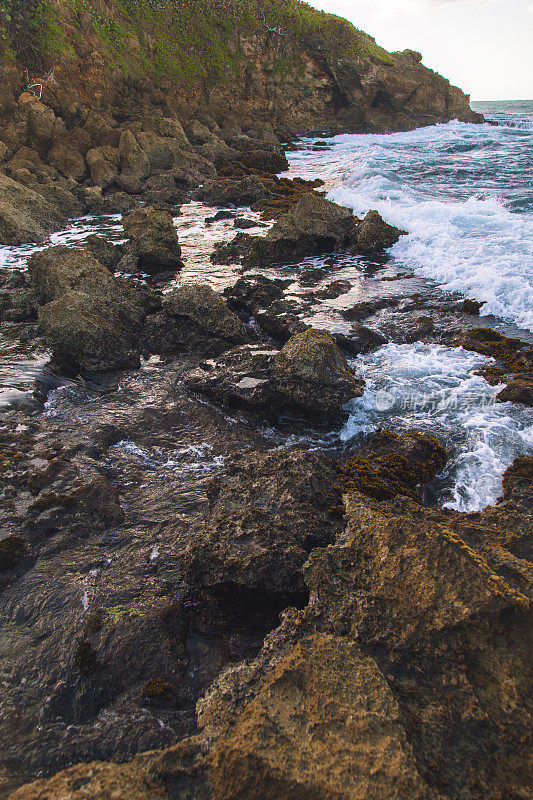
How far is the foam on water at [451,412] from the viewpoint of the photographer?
6.29 m

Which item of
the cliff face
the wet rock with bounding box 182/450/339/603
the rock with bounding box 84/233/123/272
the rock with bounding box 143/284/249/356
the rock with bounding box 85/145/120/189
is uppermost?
the cliff face

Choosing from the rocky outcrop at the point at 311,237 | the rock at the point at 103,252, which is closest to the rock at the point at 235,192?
the rocky outcrop at the point at 311,237

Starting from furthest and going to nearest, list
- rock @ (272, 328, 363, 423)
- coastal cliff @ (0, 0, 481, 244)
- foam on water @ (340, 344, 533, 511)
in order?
coastal cliff @ (0, 0, 481, 244)
rock @ (272, 328, 363, 423)
foam on water @ (340, 344, 533, 511)

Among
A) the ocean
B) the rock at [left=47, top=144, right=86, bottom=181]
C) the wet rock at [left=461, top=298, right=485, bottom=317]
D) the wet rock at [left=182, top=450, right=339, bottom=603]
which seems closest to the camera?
the wet rock at [left=182, top=450, right=339, bottom=603]

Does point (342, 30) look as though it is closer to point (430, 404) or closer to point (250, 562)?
point (430, 404)

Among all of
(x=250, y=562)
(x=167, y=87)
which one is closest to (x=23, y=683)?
(x=250, y=562)

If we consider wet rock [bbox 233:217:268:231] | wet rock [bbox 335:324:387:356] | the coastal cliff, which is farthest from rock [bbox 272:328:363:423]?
the coastal cliff

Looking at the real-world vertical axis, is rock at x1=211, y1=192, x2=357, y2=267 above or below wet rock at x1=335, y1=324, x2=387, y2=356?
above

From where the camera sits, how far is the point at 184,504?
588cm

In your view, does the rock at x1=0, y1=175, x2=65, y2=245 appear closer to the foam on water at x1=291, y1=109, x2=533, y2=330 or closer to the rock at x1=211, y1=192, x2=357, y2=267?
the rock at x1=211, y1=192, x2=357, y2=267

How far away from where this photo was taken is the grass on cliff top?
35.3 m

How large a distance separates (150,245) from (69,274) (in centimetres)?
541

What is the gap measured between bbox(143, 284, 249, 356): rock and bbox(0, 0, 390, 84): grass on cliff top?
130ft

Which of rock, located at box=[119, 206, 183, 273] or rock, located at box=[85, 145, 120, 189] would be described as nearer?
rock, located at box=[119, 206, 183, 273]
